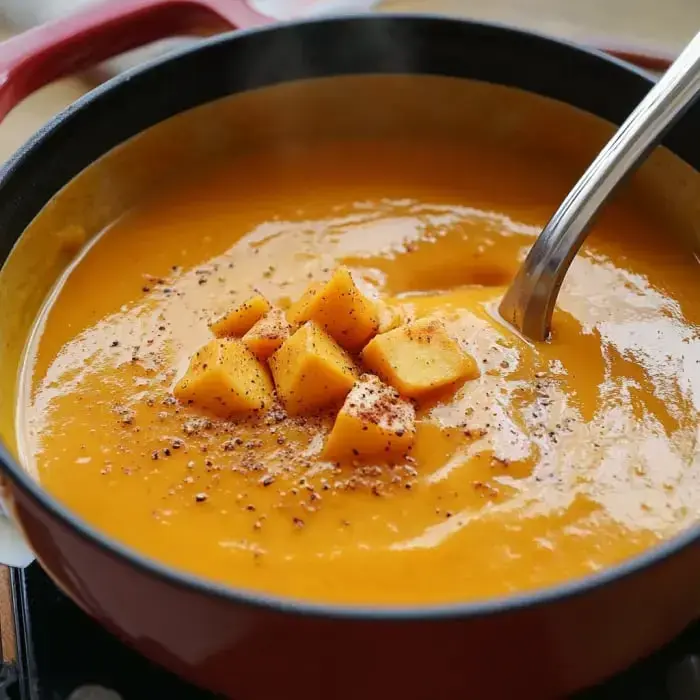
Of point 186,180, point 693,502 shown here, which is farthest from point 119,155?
point 693,502

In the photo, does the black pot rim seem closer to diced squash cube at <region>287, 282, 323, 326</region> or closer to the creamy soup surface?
the creamy soup surface

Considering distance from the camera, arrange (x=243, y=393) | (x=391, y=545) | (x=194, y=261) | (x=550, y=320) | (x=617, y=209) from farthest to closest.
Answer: (x=617, y=209) → (x=194, y=261) → (x=550, y=320) → (x=243, y=393) → (x=391, y=545)

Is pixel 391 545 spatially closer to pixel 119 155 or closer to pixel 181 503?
pixel 181 503

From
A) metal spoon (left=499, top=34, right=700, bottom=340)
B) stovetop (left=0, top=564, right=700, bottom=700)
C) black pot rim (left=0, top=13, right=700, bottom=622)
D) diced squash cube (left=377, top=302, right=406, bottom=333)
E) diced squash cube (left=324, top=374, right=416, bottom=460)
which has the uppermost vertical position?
metal spoon (left=499, top=34, right=700, bottom=340)

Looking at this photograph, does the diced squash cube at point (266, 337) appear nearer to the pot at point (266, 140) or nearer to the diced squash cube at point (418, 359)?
the diced squash cube at point (418, 359)

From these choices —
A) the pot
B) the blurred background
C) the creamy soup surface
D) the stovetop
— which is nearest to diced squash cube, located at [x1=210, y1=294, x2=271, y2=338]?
the creamy soup surface

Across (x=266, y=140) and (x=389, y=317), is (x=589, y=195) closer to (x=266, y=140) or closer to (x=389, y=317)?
(x=389, y=317)

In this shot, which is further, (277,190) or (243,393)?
(277,190)
